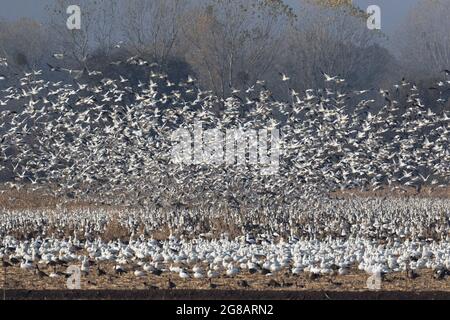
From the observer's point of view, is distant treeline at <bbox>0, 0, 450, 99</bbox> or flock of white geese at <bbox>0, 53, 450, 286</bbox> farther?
distant treeline at <bbox>0, 0, 450, 99</bbox>

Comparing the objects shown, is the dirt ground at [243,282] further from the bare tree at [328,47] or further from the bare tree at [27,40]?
the bare tree at [27,40]

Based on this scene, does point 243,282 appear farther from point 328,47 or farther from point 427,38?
point 427,38

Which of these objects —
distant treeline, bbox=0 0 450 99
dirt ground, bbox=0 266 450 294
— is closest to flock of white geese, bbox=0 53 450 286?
dirt ground, bbox=0 266 450 294

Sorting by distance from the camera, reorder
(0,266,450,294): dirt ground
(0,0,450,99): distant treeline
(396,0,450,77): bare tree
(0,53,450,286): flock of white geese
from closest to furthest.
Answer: (0,266,450,294): dirt ground
(0,53,450,286): flock of white geese
(0,0,450,99): distant treeline
(396,0,450,77): bare tree

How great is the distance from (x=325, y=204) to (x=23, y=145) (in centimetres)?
890

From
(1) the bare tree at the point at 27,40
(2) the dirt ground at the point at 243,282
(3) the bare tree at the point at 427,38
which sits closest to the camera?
(2) the dirt ground at the point at 243,282

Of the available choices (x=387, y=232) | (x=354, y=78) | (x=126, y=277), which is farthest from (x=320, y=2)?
(x=126, y=277)

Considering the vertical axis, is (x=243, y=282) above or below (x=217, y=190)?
below

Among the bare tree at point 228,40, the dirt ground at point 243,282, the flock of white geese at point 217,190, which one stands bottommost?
the dirt ground at point 243,282

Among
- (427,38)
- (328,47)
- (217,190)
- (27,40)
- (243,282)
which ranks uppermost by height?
(427,38)

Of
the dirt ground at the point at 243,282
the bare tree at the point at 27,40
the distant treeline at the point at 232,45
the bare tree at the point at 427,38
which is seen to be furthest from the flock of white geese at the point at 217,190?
the bare tree at the point at 427,38

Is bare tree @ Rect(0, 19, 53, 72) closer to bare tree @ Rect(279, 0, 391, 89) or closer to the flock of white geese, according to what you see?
bare tree @ Rect(279, 0, 391, 89)

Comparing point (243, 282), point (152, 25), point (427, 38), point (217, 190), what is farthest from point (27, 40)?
point (243, 282)
